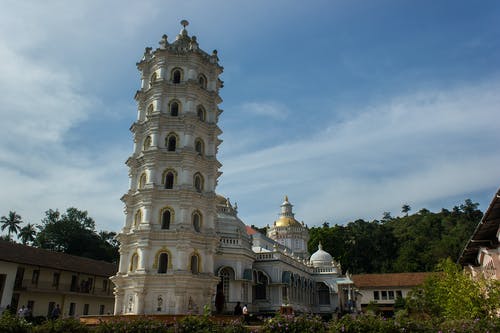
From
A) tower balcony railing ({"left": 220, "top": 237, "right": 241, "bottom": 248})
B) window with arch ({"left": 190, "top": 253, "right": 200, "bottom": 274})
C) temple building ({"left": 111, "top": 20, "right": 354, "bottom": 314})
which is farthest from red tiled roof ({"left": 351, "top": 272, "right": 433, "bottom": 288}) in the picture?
window with arch ({"left": 190, "top": 253, "right": 200, "bottom": 274})

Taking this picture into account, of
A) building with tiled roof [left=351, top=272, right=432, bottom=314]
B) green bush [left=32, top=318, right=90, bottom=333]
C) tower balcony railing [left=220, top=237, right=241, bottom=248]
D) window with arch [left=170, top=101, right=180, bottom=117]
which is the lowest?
green bush [left=32, top=318, right=90, bottom=333]

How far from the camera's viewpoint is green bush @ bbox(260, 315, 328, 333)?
15.8 meters

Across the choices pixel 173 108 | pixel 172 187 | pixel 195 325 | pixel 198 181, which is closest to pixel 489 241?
pixel 195 325

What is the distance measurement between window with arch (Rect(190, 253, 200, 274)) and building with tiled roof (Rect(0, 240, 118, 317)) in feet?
55.0

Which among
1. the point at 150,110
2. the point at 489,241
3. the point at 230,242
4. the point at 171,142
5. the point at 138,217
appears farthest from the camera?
the point at 230,242

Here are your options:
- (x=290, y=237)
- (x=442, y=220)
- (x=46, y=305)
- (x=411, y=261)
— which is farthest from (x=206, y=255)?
(x=442, y=220)

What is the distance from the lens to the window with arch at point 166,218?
96.5 feet

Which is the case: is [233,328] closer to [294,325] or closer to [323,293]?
[294,325]

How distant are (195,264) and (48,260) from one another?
18.8m

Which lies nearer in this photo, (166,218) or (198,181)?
(166,218)

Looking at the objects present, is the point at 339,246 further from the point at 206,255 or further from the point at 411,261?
the point at 206,255

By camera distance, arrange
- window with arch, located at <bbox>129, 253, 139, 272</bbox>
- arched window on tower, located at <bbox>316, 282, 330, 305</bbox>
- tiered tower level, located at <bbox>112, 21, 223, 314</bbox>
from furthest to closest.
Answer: arched window on tower, located at <bbox>316, 282, 330, 305</bbox>
window with arch, located at <bbox>129, 253, 139, 272</bbox>
tiered tower level, located at <bbox>112, 21, 223, 314</bbox>

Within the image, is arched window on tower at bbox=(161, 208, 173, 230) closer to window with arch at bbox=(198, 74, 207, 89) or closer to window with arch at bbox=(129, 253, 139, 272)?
window with arch at bbox=(129, 253, 139, 272)

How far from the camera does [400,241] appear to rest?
94.0 metres
